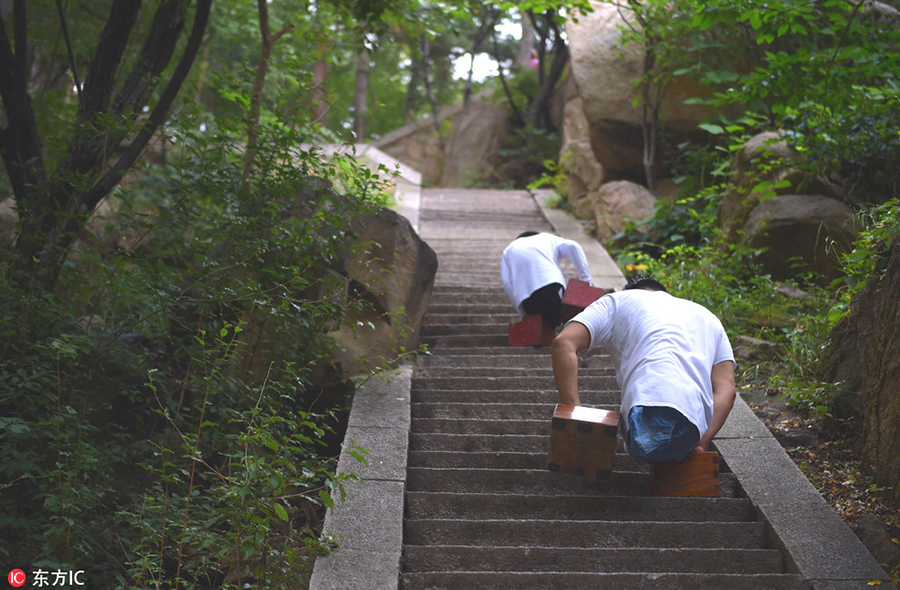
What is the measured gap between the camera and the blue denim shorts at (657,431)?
386 centimetres

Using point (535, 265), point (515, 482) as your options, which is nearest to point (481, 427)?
point (515, 482)

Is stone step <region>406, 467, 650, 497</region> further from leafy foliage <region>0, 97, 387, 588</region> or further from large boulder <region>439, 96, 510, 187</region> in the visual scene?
large boulder <region>439, 96, 510, 187</region>

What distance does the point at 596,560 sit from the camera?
3.73 metres

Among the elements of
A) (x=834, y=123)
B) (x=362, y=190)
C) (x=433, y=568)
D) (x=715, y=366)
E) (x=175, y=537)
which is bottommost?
(x=433, y=568)

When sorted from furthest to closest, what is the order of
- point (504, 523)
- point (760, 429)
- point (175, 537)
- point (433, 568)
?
point (760, 429) < point (504, 523) < point (433, 568) < point (175, 537)

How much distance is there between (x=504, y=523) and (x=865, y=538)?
71.2 inches

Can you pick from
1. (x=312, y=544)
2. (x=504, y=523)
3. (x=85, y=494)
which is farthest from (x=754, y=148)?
(x=85, y=494)

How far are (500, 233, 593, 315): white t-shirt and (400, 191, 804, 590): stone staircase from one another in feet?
2.49

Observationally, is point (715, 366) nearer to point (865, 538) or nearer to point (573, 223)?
point (865, 538)

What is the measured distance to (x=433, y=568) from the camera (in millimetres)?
3746

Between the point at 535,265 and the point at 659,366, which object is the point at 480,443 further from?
the point at 535,265

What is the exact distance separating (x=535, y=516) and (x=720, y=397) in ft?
3.91

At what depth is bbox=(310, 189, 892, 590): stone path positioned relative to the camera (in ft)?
11.6

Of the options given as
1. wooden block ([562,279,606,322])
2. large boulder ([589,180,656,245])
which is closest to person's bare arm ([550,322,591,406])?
wooden block ([562,279,606,322])
